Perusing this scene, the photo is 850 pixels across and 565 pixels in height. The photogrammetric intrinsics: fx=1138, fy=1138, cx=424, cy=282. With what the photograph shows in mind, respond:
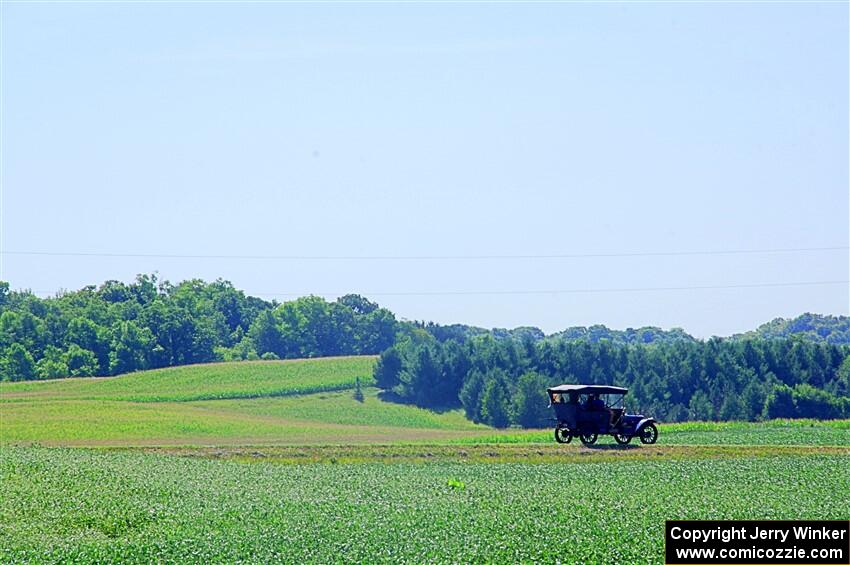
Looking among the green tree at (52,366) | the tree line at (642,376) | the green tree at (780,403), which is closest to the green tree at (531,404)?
the tree line at (642,376)

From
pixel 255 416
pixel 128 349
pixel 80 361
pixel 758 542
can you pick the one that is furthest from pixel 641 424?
pixel 80 361

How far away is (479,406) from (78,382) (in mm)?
45302

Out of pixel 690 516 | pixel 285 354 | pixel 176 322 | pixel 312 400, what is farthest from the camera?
pixel 285 354

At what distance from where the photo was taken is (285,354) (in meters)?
188

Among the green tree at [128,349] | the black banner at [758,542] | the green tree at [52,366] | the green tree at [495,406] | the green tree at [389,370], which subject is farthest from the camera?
the green tree at [128,349]

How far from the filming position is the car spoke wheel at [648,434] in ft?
181

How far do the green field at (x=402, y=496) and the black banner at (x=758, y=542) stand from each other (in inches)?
26.0

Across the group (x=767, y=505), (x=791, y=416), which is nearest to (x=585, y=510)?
(x=767, y=505)

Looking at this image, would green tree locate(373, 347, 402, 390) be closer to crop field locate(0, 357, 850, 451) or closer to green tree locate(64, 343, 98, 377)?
crop field locate(0, 357, 850, 451)

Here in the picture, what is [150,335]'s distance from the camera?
509 feet

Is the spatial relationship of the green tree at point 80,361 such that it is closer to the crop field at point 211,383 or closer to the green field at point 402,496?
the crop field at point 211,383

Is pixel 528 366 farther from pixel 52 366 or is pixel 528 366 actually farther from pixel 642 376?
pixel 52 366

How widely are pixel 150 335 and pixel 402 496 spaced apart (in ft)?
407

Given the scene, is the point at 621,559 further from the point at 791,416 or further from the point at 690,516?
the point at 791,416
